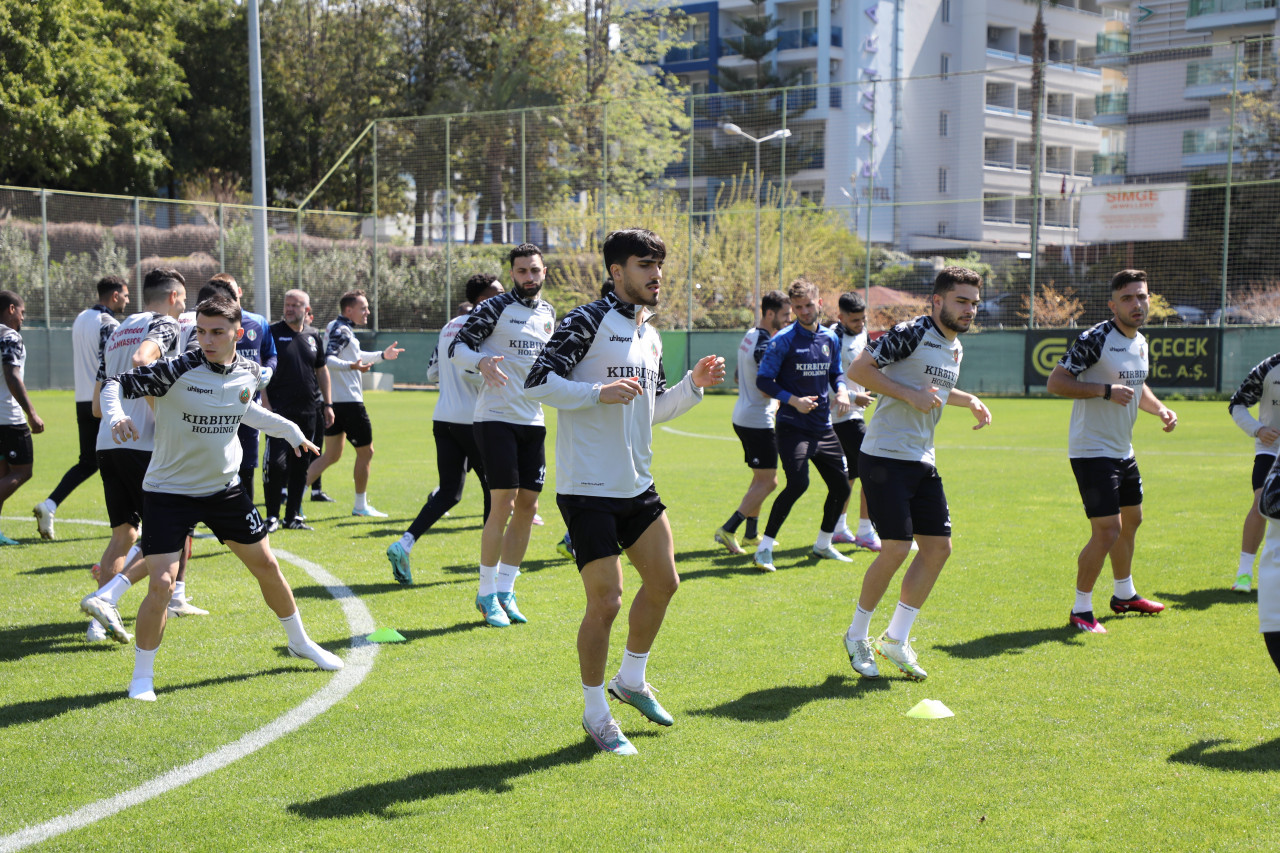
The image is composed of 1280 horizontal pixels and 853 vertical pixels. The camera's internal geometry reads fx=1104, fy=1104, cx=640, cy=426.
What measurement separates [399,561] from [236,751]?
126 inches

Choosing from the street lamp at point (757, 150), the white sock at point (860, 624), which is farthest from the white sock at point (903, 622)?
the street lamp at point (757, 150)

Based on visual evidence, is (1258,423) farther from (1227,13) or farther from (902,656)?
(1227,13)

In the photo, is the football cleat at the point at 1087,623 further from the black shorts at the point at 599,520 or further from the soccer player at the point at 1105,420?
the black shorts at the point at 599,520

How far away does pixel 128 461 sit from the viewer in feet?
21.4

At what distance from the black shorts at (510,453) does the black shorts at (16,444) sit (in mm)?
4700

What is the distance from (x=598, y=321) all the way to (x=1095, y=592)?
4941 mm

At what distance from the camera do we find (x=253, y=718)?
5039 millimetres

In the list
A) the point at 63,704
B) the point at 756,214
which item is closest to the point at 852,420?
the point at 63,704

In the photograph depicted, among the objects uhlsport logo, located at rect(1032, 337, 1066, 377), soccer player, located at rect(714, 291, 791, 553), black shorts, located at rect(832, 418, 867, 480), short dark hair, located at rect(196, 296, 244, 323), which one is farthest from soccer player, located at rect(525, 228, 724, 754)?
uhlsport logo, located at rect(1032, 337, 1066, 377)

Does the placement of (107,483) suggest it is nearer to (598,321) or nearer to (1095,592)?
(598,321)

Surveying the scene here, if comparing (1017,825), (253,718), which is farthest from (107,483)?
(1017,825)

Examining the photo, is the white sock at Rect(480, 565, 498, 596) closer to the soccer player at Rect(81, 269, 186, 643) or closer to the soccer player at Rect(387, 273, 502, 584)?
the soccer player at Rect(387, 273, 502, 584)

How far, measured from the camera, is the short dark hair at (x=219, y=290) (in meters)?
5.83

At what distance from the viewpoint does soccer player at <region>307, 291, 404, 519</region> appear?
443 inches
